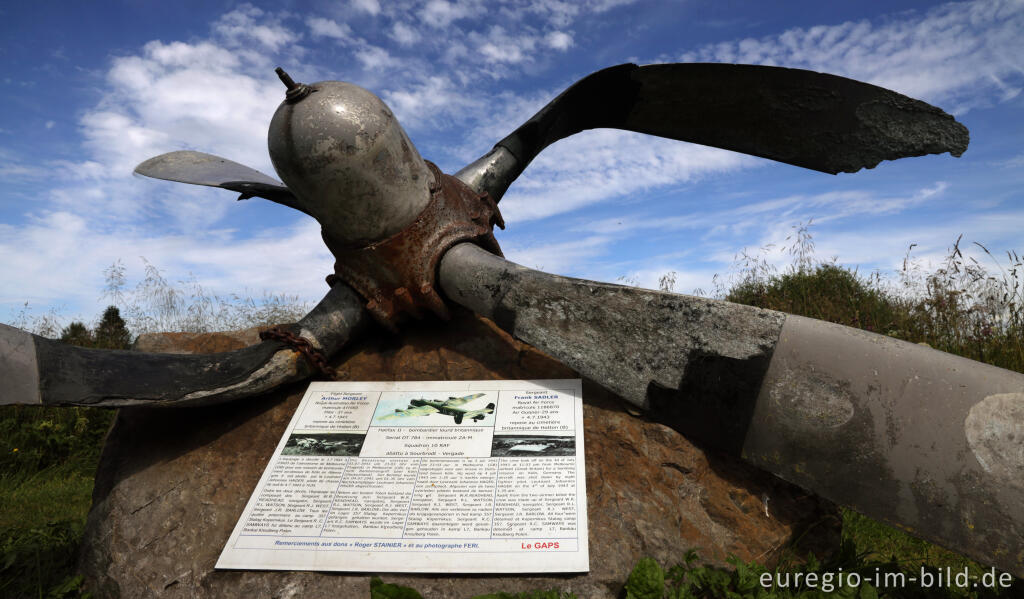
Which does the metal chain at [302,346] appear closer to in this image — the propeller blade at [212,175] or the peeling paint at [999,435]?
the propeller blade at [212,175]

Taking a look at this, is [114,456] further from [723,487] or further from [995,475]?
[995,475]

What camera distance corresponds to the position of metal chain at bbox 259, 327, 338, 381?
2.72 metres

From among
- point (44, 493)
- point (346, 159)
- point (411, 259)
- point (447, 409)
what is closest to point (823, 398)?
point (447, 409)

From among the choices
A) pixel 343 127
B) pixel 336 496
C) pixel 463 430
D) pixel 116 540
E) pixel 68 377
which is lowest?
pixel 116 540

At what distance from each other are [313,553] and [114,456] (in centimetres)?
128

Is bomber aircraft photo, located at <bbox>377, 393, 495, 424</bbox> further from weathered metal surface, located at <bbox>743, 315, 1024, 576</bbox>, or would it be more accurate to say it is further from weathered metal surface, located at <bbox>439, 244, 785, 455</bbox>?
weathered metal surface, located at <bbox>743, 315, 1024, 576</bbox>

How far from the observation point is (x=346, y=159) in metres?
2.44

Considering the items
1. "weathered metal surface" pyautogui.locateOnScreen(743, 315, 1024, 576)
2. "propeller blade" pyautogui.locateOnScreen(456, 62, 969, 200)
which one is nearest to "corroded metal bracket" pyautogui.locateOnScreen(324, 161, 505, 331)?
"propeller blade" pyautogui.locateOnScreen(456, 62, 969, 200)

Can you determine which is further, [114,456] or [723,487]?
[114,456]

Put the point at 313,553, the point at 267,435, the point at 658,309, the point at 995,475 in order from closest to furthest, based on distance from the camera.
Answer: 1. the point at 995,475
2. the point at 313,553
3. the point at 658,309
4. the point at 267,435

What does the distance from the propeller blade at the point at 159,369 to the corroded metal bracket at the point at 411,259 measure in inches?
4.7

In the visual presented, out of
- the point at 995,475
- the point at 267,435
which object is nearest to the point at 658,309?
the point at 995,475

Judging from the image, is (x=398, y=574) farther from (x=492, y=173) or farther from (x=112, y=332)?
(x=112, y=332)

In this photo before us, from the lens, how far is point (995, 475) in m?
1.86
